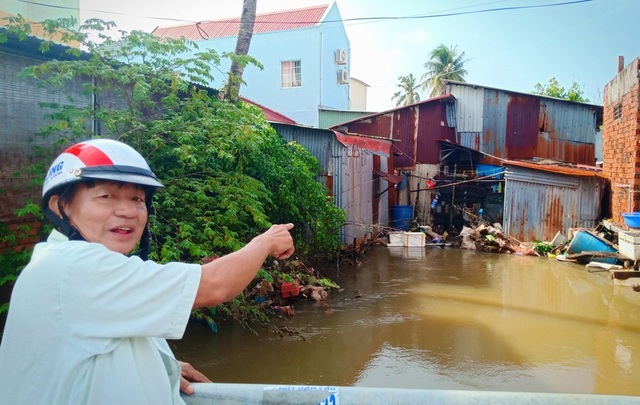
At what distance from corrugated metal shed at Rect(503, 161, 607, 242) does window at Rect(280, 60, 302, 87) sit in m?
11.9

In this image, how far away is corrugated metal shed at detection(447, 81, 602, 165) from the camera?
17.2 m

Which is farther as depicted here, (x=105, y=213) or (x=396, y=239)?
(x=396, y=239)

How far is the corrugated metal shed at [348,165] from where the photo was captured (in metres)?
11.0

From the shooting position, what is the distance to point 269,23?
22609 millimetres

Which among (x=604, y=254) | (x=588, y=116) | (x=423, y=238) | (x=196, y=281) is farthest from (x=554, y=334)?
(x=588, y=116)

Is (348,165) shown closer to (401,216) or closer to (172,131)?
(401,216)

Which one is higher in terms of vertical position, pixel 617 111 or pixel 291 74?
pixel 291 74

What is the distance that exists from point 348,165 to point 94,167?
1040 cm

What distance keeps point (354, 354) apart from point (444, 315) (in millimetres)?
2165

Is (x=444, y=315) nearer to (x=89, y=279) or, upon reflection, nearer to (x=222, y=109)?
(x=222, y=109)

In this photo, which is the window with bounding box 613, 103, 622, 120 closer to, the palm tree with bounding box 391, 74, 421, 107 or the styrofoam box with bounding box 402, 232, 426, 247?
the styrofoam box with bounding box 402, 232, 426, 247

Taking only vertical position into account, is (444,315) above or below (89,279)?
below

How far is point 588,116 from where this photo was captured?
17.3 m

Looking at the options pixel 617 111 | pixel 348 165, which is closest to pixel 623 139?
pixel 617 111
